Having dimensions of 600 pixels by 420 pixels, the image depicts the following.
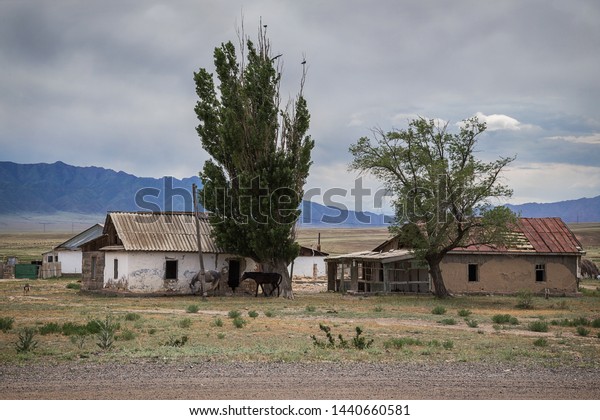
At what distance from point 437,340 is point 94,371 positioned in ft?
28.3

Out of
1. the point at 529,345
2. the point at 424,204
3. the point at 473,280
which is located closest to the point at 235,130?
the point at 424,204

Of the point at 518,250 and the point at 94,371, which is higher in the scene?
the point at 518,250

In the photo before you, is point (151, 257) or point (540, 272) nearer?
point (151, 257)

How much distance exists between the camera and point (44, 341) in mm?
16625

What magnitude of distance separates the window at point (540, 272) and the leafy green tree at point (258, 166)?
13.5m

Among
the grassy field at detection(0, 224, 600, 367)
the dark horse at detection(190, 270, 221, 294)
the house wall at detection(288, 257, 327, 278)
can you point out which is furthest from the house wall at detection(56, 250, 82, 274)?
the grassy field at detection(0, 224, 600, 367)

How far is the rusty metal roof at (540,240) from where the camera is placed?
1553 inches

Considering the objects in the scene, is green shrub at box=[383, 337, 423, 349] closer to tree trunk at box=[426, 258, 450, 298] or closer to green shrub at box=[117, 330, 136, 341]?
green shrub at box=[117, 330, 136, 341]

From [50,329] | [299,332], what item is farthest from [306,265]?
[50,329]

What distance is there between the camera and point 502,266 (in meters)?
39.8

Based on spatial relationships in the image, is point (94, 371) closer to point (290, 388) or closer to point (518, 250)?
point (290, 388)

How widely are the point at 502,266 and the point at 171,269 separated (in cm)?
1727

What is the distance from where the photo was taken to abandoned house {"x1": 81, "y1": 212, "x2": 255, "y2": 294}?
3716cm

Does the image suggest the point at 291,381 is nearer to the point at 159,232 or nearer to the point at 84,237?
the point at 159,232
